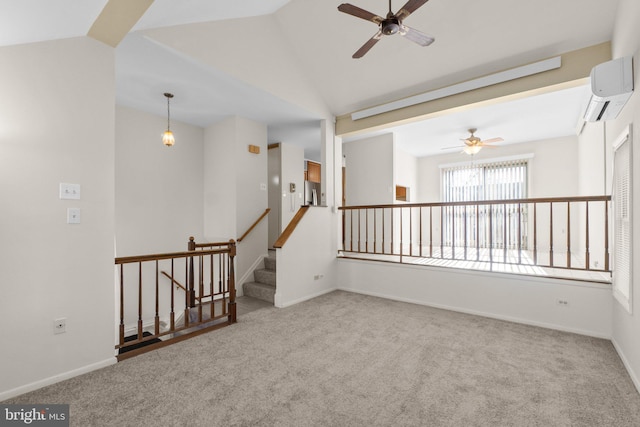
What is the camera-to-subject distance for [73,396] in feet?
6.72

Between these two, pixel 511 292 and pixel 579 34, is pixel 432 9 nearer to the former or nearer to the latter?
pixel 579 34

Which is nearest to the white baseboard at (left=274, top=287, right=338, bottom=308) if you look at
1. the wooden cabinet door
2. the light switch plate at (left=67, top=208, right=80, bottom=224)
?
the light switch plate at (left=67, top=208, right=80, bottom=224)

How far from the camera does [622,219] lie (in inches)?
104

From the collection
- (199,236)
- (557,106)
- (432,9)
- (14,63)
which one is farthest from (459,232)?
(14,63)

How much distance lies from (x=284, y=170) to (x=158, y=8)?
4.07 meters

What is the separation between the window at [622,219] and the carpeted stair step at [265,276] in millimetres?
4192

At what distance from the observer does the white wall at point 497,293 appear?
121 inches

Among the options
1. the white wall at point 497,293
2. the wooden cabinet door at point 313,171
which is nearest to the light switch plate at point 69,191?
the white wall at point 497,293

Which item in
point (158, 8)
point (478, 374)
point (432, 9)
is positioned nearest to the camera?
point (478, 374)

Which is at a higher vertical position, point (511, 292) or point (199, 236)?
point (199, 236)

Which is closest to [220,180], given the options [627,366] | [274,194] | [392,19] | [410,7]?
[274,194]

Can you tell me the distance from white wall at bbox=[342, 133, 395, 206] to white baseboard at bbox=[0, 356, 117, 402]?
5.54m

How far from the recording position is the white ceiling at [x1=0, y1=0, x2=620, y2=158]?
2.62 metres

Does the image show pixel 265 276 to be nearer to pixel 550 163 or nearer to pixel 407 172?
pixel 407 172
